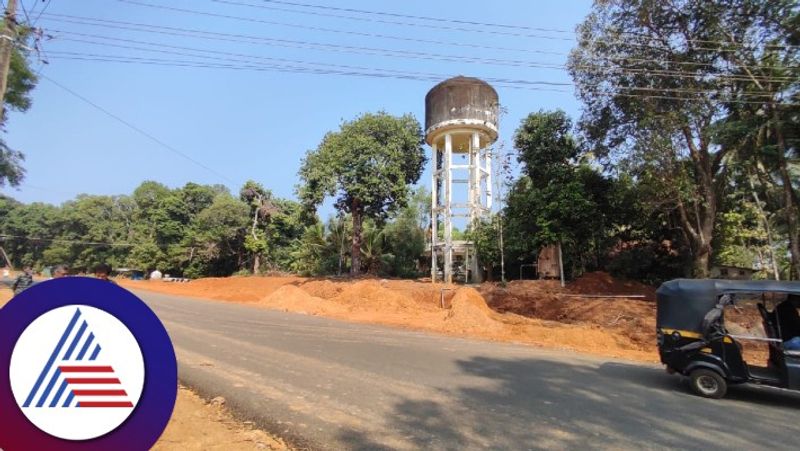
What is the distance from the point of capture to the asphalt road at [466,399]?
517cm

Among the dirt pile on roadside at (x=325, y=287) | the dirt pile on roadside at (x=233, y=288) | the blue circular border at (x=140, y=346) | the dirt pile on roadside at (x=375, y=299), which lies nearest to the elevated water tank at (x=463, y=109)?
the dirt pile on roadside at (x=375, y=299)

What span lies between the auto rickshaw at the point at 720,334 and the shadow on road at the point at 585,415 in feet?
1.31

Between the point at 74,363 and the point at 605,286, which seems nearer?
the point at 74,363

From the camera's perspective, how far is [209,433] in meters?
4.91

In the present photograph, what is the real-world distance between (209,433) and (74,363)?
3.86 meters

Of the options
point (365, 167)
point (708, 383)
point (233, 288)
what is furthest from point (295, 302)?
point (708, 383)

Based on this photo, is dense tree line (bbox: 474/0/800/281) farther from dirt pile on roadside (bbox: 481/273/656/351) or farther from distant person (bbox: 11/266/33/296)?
distant person (bbox: 11/266/33/296)

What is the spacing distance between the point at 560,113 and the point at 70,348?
25981 millimetres

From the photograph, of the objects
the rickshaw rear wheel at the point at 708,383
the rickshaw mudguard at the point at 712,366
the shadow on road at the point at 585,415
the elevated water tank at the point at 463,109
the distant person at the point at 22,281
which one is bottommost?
the shadow on road at the point at 585,415

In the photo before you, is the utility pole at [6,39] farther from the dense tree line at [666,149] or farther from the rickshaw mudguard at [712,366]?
the dense tree line at [666,149]

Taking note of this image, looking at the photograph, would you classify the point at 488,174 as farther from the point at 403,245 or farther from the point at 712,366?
the point at 712,366

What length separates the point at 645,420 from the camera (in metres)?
5.95

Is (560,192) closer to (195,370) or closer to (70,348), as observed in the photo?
(195,370)

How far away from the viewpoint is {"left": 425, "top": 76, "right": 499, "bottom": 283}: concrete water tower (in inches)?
1086
